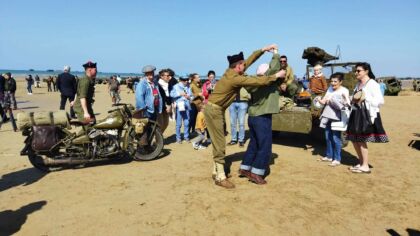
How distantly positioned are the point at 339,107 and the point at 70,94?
8859 millimetres

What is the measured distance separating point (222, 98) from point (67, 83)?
7.87 metres

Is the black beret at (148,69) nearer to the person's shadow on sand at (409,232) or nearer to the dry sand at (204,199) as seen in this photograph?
the dry sand at (204,199)

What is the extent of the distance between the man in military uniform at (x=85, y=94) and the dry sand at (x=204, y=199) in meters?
0.97

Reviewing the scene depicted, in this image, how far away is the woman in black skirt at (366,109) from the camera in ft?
17.5

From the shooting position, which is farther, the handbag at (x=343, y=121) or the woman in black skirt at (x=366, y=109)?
the handbag at (x=343, y=121)

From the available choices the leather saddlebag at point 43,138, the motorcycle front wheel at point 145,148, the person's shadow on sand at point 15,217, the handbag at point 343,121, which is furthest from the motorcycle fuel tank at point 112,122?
the handbag at point 343,121

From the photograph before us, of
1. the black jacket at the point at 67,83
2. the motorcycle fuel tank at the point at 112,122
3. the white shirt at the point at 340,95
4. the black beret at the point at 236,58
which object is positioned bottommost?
the motorcycle fuel tank at the point at 112,122

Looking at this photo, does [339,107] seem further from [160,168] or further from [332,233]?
[160,168]

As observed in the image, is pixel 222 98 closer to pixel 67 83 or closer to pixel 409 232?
pixel 409 232

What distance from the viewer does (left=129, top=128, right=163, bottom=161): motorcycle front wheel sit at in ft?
20.8

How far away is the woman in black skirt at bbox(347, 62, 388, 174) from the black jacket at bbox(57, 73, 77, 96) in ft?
29.4

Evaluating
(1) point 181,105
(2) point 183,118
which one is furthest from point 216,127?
(2) point 183,118

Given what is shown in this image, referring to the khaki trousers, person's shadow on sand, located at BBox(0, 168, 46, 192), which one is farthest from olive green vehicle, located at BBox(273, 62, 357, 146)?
person's shadow on sand, located at BBox(0, 168, 46, 192)

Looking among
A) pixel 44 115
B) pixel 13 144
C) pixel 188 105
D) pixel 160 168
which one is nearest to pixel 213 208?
pixel 160 168
